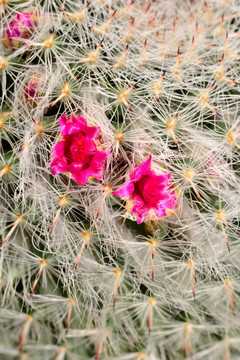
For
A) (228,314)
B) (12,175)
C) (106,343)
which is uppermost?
(12,175)

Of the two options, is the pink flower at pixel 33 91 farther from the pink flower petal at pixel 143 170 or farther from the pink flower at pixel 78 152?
the pink flower petal at pixel 143 170

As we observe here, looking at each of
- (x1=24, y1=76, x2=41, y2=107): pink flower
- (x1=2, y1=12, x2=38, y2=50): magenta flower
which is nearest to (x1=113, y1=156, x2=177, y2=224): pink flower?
(x1=24, y1=76, x2=41, y2=107): pink flower

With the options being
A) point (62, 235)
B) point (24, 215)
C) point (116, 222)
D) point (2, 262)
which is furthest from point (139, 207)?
point (2, 262)

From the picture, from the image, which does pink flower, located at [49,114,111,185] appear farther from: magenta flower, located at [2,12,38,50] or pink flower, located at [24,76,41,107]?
magenta flower, located at [2,12,38,50]

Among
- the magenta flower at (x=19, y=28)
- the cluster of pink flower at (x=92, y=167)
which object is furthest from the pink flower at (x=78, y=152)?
the magenta flower at (x=19, y=28)

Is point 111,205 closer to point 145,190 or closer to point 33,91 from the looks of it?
point 145,190

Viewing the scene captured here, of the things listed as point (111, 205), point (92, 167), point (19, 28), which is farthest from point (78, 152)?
point (19, 28)

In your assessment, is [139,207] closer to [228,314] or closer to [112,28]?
[228,314]
